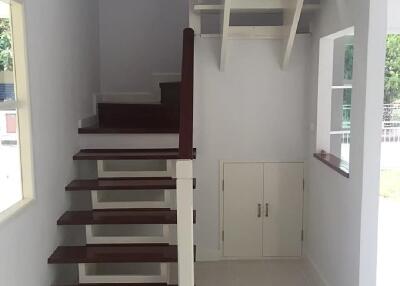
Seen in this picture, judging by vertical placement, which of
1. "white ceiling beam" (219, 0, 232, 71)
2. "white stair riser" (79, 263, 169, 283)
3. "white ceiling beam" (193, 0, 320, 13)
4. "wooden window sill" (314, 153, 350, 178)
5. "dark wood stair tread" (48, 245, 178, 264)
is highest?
"white ceiling beam" (193, 0, 320, 13)

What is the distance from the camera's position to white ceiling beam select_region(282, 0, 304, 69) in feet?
11.0

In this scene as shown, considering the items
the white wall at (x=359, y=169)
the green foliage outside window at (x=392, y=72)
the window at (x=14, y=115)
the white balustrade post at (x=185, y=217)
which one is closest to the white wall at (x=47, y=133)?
the window at (x=14, y=115)

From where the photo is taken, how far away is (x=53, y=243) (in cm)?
306

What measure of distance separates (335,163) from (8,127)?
2.26 meters

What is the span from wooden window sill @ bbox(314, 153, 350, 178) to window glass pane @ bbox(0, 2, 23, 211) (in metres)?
2.08

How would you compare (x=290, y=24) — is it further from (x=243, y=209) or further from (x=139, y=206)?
(x=139, y=206)

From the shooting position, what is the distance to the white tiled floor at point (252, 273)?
3789 millimetres

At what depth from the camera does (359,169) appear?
9.12 feet

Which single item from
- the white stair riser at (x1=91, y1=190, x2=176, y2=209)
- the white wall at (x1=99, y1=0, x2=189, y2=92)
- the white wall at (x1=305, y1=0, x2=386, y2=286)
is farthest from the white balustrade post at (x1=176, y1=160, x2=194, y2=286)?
the white wall at (x1=99, y1=0, x2=189, y2=92)

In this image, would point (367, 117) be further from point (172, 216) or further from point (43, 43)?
point (43, 43)

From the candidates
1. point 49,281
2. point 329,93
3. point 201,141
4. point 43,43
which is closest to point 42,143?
point 43,43

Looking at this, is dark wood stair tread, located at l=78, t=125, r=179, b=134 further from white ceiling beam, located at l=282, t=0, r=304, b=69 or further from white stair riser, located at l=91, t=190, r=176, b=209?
white ceiling beam, located at l=282, t=0, r=304, b=69

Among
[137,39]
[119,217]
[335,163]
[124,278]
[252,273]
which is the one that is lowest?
[252,273]

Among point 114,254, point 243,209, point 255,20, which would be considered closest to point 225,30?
point 255,20
